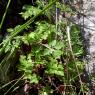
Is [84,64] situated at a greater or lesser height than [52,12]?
lesser

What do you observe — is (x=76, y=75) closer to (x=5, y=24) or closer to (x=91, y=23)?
(x=91, y=23)

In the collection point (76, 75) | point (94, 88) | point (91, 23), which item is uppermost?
point (91, 23)

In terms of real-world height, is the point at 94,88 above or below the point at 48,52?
below

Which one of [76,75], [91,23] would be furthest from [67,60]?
[91,23]

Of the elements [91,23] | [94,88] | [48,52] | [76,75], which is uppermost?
[91,23]

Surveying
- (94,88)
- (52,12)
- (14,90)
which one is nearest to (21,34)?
(52,12)

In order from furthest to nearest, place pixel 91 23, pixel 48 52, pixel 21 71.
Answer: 1. pixel 91 23
2. pixel 21 71
3. pixel 48 52

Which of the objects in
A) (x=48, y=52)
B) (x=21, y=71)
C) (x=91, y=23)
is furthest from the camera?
(x=91, y=23)

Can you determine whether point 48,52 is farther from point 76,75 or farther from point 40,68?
point 76,75

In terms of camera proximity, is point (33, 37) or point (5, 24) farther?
point (5, 24)
